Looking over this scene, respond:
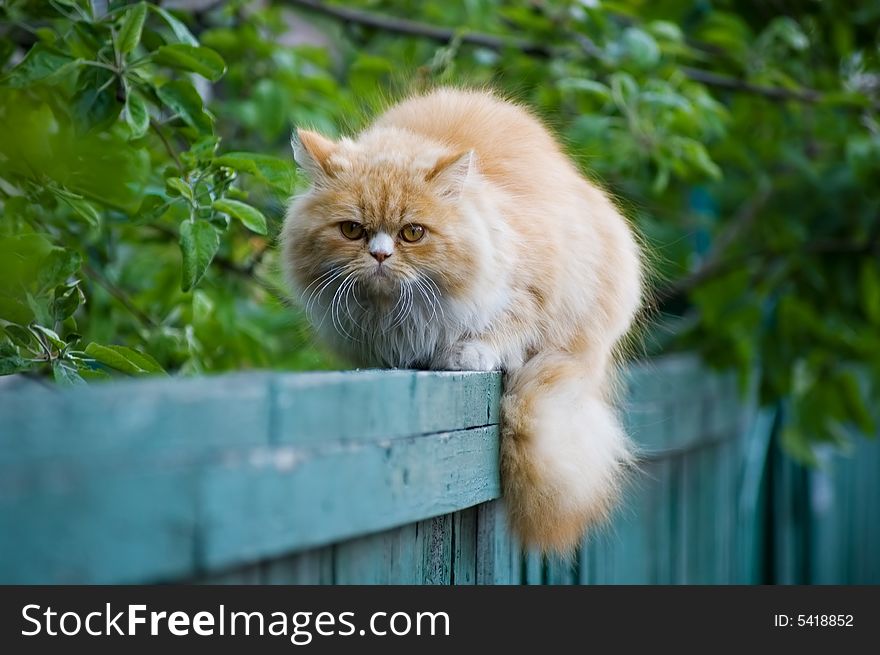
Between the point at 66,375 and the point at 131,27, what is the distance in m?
0.65

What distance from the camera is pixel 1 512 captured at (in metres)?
0.80

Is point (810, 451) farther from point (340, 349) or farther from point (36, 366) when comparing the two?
point (36, 366)

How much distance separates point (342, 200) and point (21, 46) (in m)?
0.92

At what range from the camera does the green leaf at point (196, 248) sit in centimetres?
168

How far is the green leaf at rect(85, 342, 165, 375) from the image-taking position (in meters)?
1.60

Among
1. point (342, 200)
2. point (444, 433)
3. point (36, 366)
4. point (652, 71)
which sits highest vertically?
point (652, 71)

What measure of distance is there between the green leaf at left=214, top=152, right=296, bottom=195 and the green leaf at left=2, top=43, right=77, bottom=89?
31 cm

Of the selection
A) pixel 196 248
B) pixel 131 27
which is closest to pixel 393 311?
pixel 196 248

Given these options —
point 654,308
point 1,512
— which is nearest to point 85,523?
point 1,512

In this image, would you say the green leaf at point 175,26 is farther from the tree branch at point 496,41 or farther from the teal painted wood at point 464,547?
the tree branch at point 496,41

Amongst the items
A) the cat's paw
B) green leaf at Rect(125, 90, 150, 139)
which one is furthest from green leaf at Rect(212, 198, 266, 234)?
the cat's paw

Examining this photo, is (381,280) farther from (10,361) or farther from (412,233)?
(10,361)

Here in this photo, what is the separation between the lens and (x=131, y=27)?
5.78 feet

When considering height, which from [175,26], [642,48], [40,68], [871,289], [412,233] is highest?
[642,48]
